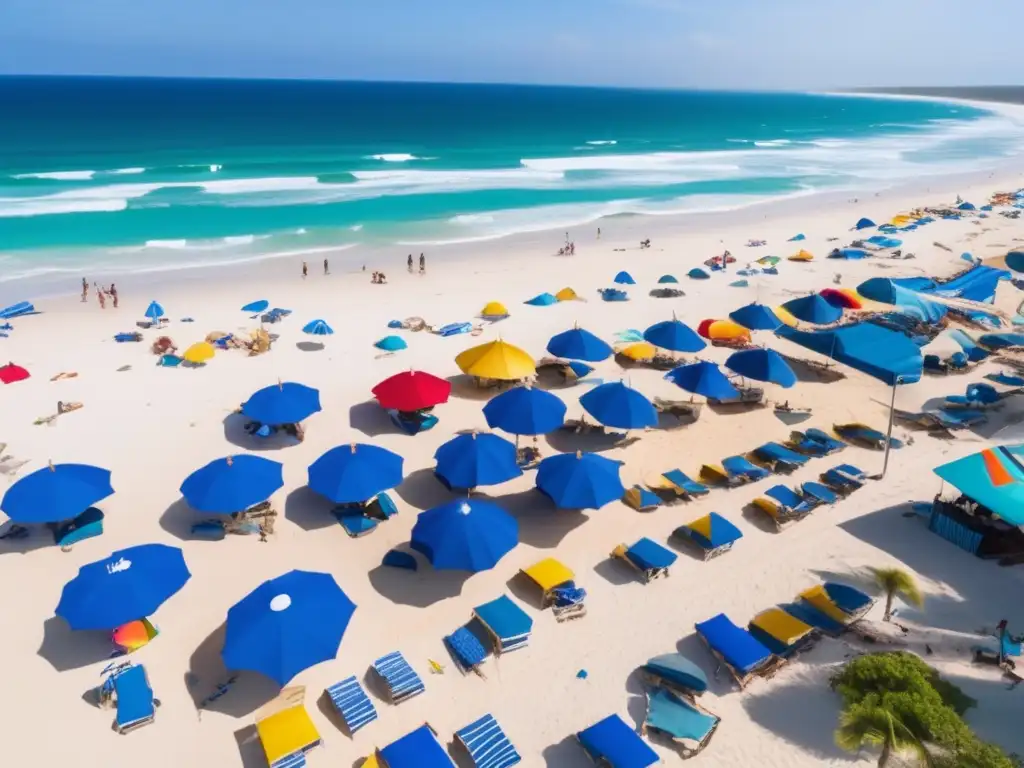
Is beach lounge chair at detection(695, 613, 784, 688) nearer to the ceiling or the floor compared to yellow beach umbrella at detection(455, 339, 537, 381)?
nearer to the floor

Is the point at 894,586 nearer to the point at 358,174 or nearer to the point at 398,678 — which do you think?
the point at 398,678

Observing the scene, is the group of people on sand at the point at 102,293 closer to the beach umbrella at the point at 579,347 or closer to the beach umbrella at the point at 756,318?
the beach umbrella at the point at 579,347

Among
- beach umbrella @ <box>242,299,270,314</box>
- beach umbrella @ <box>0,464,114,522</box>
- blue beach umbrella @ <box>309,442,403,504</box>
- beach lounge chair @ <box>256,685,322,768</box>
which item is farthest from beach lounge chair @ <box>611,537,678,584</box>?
beach umbrella @ <box>242,299,270,314</box>

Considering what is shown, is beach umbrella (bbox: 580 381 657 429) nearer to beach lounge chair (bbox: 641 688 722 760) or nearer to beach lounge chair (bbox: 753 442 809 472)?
beach lounge chair (bbox: 753 442 809 472)

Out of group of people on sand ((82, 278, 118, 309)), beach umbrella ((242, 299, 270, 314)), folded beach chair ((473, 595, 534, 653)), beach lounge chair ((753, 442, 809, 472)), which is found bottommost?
folded beach chair ((473, 595, 534, 653))

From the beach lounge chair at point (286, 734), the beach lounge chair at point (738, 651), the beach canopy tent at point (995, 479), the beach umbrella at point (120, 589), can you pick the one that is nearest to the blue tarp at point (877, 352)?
the beach canopy tent at point (995, 479)
